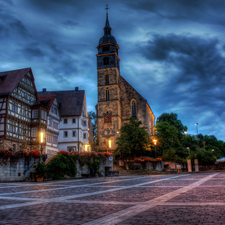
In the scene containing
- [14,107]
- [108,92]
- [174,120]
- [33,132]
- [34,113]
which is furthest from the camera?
[174,120]

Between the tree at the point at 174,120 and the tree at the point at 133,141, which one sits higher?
the tree at the point at 174,120

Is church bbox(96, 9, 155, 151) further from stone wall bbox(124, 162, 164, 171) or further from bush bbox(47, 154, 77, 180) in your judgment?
bush bbox(47, 154, 77, 180)

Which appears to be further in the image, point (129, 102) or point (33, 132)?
point (129, 102)

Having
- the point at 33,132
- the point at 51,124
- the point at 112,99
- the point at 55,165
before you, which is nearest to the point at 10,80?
the point at 33,132

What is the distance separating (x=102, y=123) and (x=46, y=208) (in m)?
54.3

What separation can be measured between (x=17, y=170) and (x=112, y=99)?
43.4m

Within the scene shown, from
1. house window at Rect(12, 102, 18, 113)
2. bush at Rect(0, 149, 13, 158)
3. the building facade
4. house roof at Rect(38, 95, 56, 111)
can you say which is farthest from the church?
bush at Rect(0, 149, 13, 158)

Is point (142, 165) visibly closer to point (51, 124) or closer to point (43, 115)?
point (43, 115)

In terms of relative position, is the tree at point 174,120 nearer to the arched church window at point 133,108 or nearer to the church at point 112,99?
the church at point 112,99

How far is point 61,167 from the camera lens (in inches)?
836

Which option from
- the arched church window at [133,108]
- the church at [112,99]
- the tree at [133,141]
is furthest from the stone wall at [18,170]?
the arched church window at [133,108]

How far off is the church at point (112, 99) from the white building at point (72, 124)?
946 centimetres

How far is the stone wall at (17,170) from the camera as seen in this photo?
738 inches

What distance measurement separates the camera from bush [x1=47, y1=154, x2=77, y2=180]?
20.8 m
